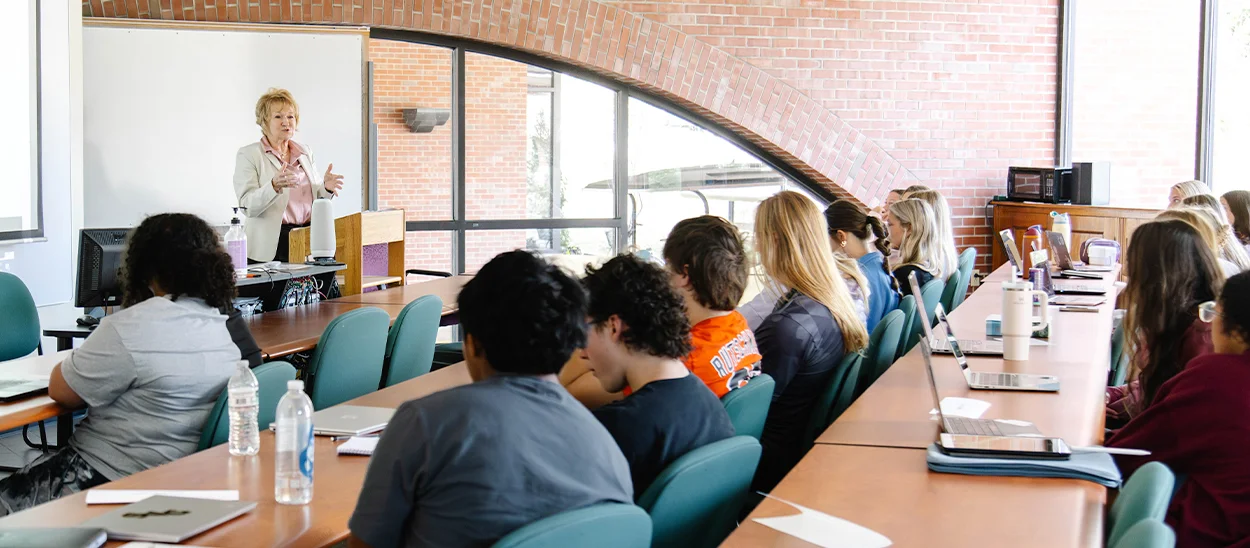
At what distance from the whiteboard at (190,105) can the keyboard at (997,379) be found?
5.26 meters

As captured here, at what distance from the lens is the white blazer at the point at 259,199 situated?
215 inches

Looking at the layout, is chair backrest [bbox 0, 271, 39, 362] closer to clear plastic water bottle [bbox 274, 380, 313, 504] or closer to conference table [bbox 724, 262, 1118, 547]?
clear plastic water bottle [bbox 274, 380, 313, 504]

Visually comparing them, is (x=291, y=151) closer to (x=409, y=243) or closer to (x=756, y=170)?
(x=409, y=243)

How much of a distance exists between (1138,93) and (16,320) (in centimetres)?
820

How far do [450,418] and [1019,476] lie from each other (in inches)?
44.9

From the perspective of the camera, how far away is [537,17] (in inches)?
317

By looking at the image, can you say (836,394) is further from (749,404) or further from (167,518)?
(167,518)

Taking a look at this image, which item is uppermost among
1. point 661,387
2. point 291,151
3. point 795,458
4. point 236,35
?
point 236,35

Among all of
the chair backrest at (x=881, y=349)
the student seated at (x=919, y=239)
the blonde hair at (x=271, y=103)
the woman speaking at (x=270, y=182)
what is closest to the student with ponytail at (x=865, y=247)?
the chair backrest at (x=881, y=349)

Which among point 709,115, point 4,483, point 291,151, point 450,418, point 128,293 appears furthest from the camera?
point 709,115

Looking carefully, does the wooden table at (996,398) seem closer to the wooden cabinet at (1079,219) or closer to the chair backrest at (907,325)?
the chair backrest at (907,325)

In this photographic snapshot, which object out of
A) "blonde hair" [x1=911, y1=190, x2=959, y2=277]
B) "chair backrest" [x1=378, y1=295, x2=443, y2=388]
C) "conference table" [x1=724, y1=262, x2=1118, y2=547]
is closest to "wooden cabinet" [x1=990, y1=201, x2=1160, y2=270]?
"blonde hair" [x1=911, y1=190, x2=959, y2=277]

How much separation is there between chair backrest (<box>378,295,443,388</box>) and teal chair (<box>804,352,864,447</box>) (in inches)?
66.1

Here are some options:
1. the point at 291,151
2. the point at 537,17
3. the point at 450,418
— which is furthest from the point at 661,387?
the point at 537,17
